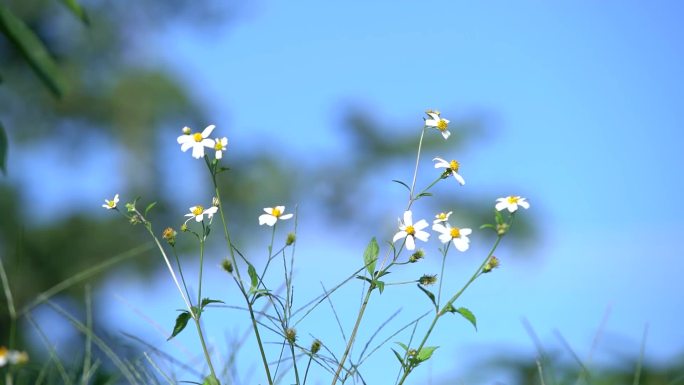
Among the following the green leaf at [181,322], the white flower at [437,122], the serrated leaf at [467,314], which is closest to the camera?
the serrated leaf at [467,314]

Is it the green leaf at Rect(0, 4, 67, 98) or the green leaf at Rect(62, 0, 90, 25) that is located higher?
the green leaf at Rect(62, 0, 90, 25)

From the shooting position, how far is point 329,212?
8.59 metres

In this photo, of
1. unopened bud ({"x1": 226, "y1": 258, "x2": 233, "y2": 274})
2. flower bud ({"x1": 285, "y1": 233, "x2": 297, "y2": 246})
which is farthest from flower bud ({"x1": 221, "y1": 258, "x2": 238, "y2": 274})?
flower bud ({"x1": 285, "y1": 233, "x2": 297, "y2": 246})

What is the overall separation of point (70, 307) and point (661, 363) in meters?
5.89

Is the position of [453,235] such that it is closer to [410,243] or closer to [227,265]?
[410,243]

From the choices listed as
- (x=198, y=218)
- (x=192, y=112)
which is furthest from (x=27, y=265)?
(x=198, y=218)

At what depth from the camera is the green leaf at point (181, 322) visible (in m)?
1.36

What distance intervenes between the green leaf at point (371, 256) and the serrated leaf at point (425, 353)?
16 cm

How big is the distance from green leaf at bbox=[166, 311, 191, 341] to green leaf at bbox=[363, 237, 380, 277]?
1.07 feet

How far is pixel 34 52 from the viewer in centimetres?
140

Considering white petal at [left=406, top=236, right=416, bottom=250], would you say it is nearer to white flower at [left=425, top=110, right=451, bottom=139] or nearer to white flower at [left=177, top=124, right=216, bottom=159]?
white flower at [left=425, top=110, right=451, bottom=139]

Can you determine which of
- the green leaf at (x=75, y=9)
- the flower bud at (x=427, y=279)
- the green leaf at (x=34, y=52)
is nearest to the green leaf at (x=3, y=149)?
the green leaf at (x=34, y=52)

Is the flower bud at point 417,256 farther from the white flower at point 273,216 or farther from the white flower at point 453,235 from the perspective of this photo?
the white flower at point 273,216

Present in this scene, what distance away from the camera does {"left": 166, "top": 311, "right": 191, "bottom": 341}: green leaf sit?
136 centimetres
